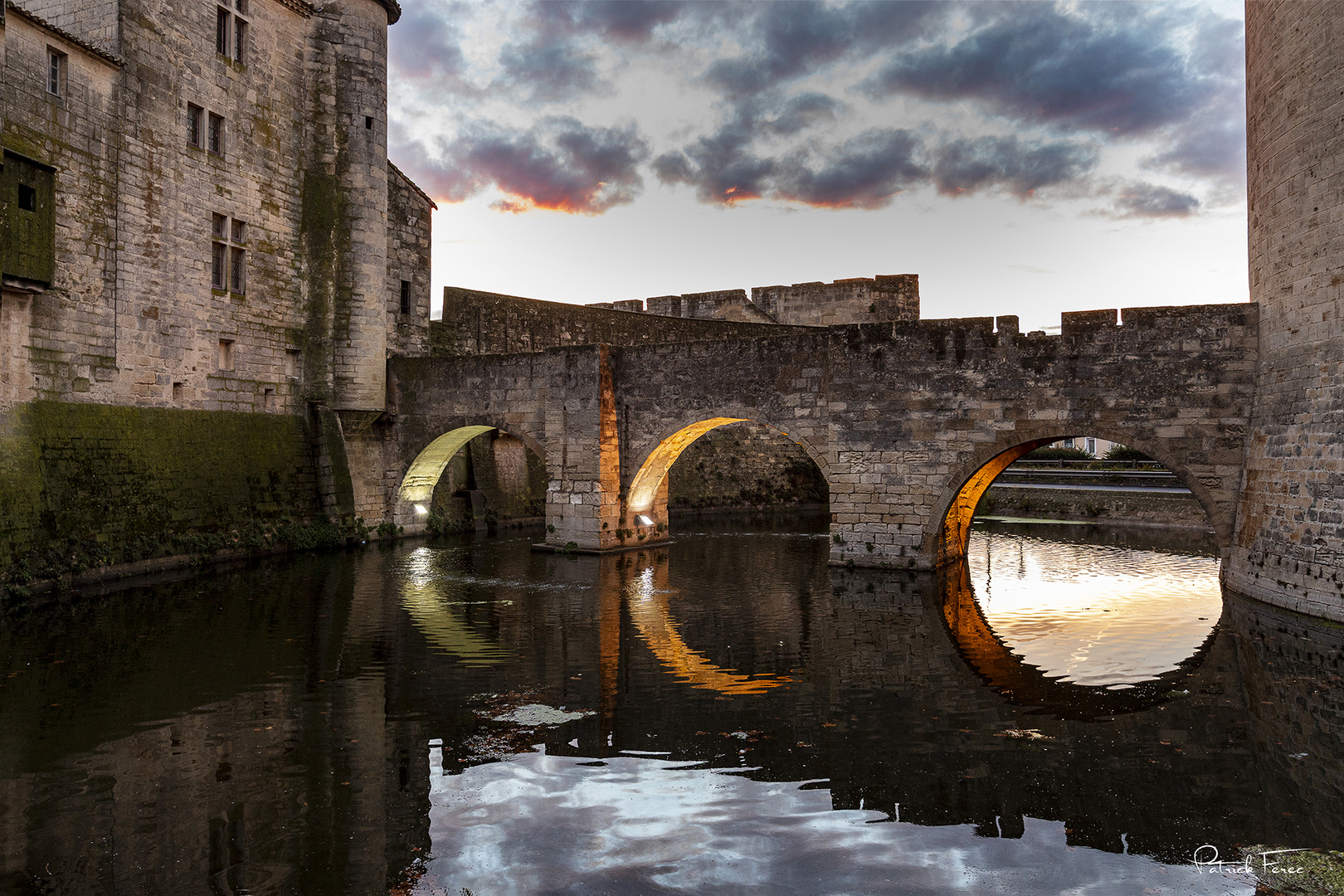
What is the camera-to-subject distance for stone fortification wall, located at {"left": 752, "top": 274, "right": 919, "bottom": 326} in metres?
29.0

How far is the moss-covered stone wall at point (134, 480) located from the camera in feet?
40.9

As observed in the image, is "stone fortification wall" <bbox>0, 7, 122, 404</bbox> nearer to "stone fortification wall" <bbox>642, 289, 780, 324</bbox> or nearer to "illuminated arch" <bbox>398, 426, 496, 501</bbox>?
"illuminated arch" <bbox>398, 426, 496, 501</bbox>

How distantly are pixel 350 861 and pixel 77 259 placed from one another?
1272 cm

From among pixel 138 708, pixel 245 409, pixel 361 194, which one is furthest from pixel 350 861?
pixel 361 194

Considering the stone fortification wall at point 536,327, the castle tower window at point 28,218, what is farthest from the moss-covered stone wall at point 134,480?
the stone fortification wall at point 536,327

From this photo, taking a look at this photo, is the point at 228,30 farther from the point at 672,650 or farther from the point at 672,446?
the point at 672,650

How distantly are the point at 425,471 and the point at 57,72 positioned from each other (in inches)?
397

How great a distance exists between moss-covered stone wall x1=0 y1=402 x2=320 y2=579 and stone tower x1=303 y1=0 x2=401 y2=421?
5.52 ft

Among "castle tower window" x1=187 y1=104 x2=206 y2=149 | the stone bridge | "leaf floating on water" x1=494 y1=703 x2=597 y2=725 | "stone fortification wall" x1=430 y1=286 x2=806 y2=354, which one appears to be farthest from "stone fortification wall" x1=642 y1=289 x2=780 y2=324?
"leaf floating on water" x1=494 y1=703 x2=597 y2=725

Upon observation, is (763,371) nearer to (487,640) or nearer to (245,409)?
(487,640)

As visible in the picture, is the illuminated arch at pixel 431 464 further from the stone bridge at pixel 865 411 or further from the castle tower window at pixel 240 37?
the castle tower window at pixel 240 37

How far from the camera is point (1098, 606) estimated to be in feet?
38.5

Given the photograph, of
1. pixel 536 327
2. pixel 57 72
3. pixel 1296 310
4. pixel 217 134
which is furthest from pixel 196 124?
pixel 1296 310

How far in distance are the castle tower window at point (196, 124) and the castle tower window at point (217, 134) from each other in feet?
0.90
